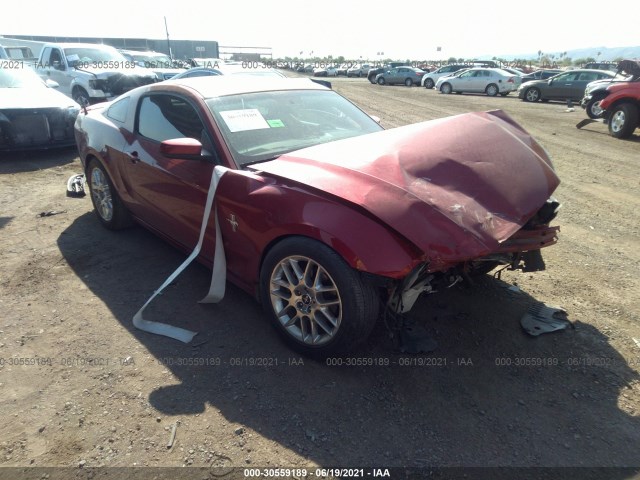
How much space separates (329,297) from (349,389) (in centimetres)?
55

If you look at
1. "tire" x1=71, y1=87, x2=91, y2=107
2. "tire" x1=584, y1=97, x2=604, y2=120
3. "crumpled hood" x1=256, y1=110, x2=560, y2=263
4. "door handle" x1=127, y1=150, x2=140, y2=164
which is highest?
"crumpled hood" x1=256, y1=110, x2=560, y2=263

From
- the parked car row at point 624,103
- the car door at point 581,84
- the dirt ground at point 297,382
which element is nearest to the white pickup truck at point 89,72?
the dirt ground at point 297,382

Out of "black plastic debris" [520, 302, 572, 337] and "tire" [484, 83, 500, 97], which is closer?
"black plastic debris" [520, 302, 572, 337]

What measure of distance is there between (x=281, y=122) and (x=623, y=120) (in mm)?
10320

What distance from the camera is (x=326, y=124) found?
143 inches

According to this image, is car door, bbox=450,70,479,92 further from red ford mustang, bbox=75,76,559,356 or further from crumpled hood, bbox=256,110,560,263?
crumpled hood, bbox=256,110,560,263

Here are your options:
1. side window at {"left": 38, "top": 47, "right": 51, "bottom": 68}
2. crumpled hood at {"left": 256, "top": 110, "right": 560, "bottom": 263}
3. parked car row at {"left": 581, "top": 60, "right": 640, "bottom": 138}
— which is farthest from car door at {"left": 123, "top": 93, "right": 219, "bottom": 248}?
side window at {"left": 38, "top": 47, "right": 51, "bottom": 68}

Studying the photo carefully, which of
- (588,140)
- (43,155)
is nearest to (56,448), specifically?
(43,155)

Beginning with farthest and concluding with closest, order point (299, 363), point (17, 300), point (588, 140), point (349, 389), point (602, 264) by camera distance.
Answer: point (588, 140) → point (602, 264) → point (17, 300) → point (299, 363) → point (349, 389)

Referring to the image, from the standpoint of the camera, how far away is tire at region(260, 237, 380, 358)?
2.44 m

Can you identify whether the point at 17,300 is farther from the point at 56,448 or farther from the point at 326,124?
the point at 326,124

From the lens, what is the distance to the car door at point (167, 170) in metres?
3.22

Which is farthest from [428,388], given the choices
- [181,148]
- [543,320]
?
[181,148]

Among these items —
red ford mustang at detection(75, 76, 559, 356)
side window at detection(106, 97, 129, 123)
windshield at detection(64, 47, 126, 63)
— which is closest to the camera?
red ford mustang at detection(75, 76, 559, 356)
